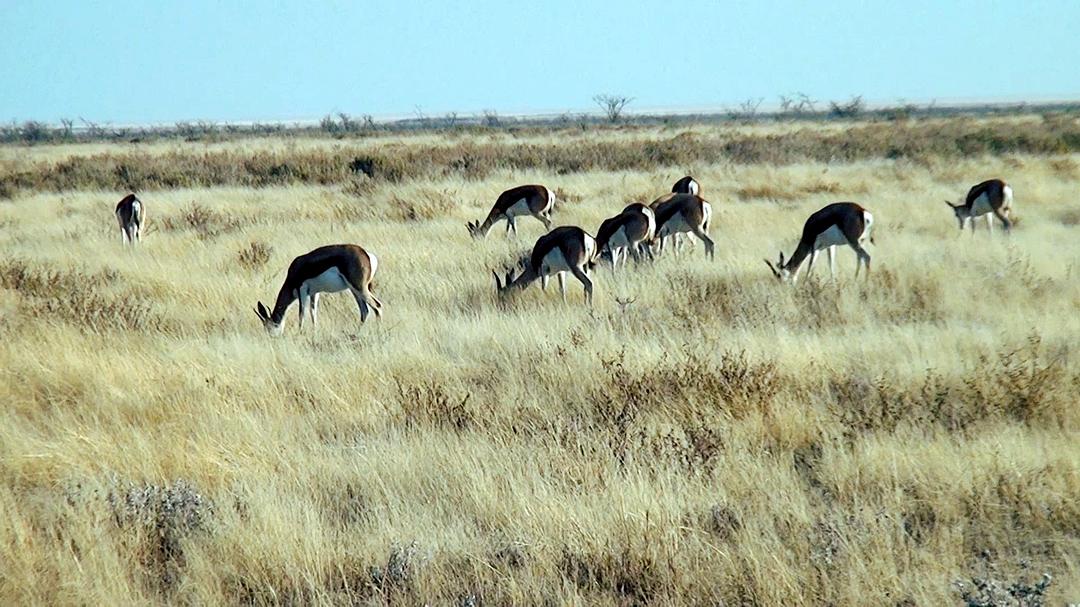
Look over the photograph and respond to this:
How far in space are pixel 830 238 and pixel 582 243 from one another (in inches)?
140

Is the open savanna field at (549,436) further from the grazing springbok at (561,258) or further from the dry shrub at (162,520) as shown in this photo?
the grazing springbok at (561,258)

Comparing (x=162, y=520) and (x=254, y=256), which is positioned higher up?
(x=254, y=256)

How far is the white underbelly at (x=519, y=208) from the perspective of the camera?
1811 centimetres

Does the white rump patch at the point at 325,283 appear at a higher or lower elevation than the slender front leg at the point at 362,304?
higher

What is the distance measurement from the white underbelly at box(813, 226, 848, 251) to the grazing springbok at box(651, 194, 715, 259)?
2203 millimetres

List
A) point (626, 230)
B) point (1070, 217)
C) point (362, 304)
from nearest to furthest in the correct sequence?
point (362, 304), point (626, 230), point (1070, 217)

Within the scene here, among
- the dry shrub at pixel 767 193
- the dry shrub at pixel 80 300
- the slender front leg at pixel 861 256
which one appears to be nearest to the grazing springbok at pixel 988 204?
the slender front leg at pixel 861 256

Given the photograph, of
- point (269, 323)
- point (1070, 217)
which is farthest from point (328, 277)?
point (1070, 217)

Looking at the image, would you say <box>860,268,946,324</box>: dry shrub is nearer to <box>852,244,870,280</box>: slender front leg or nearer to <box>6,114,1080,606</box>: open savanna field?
<box>6,114,1080,606</box>: open savanna field

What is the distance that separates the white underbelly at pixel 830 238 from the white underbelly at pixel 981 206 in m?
5.26

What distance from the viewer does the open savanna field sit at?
4145mm

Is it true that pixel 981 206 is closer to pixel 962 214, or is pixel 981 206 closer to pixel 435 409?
pixel 962 214

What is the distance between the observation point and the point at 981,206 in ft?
54.1

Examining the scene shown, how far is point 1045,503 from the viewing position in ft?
15.1
